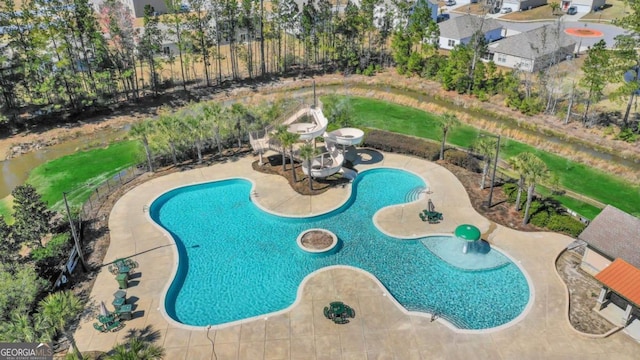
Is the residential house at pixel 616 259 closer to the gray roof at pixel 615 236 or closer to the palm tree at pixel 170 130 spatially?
the gray roof at pixel 615 236

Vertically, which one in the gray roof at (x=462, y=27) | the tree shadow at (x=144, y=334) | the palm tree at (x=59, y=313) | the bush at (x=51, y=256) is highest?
the gray roof at (x=462, y=27)

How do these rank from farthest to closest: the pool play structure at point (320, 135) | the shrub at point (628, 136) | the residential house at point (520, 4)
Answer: the residential house at point (520, 4) < the shrub at point (628, 136) < the pool play structure at point (320, 135)

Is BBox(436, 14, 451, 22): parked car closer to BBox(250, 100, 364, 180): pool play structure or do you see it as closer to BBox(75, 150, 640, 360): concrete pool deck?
BBox(250, 100, 364, 180): pool play structure

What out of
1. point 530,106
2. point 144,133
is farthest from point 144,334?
point 530,106

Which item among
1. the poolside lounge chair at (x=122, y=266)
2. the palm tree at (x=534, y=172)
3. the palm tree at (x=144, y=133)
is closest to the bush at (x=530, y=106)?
the palm tree at (x=534, y=172)

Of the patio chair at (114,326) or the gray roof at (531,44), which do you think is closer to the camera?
the patio chair at (114,326)

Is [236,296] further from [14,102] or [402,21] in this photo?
[402,21]
